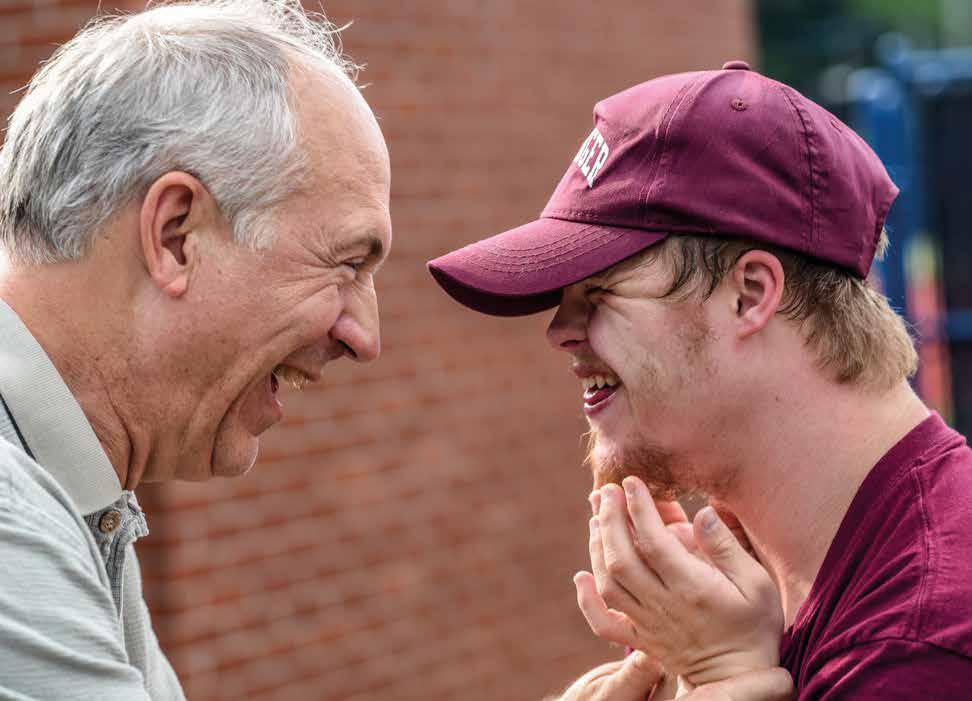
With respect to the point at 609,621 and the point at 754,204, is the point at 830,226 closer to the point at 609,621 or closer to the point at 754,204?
the point at 754,204

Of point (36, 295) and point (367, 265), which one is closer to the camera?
point (36, 295)

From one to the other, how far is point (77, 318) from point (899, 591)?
132 cm

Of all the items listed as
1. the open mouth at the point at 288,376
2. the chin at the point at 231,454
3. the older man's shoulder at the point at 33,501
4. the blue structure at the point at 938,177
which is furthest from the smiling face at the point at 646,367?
the blue structure at the point at 938,177

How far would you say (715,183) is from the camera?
7.42 ft

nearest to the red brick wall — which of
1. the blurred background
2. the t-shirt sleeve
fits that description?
the blurred background

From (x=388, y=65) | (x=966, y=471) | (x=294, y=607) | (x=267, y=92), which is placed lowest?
(x=294, y=607)

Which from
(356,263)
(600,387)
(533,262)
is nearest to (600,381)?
(600,387)

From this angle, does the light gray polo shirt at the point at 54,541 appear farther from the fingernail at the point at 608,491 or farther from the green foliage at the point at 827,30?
the green foliage at the point at 827,30

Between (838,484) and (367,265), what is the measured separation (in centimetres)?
90

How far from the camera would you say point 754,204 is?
2256 mm

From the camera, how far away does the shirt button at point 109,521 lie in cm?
223

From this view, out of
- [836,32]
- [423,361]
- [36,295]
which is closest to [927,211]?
[423,361]

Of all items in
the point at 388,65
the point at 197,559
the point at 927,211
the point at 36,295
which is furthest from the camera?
the point at 927,211

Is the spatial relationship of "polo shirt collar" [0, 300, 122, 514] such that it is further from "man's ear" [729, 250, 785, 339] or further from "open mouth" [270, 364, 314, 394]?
"man's ear" [729, 250, 785, 339]
